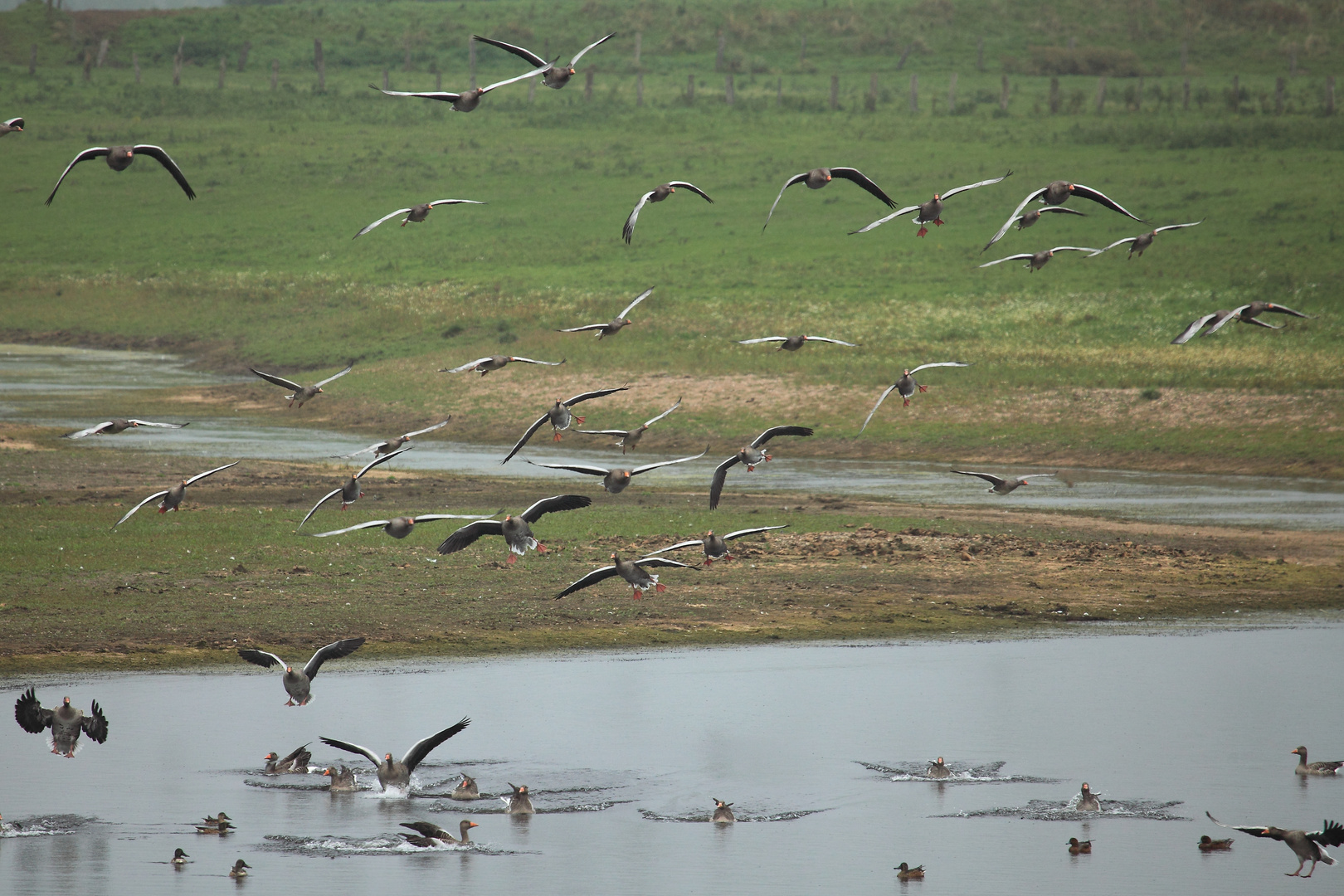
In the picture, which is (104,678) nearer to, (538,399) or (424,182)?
(538,399)

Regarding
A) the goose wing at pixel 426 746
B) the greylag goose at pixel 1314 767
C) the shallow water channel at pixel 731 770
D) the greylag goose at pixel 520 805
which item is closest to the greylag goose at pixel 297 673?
the shallow water channel at pixel 731 770

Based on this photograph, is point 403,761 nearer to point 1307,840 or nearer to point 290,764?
point 290,764

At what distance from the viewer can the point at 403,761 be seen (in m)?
15.4

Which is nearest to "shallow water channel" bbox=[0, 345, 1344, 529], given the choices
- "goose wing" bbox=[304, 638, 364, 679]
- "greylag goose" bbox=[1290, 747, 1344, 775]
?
"greylag goose" bbox=[1290, 747, 1344, 775]

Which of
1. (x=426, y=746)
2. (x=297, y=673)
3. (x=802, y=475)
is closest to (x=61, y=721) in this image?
(x=297, y=673)

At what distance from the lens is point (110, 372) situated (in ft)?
167

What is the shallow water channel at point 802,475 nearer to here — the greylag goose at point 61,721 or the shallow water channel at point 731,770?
the shallow water channel at point 731,770

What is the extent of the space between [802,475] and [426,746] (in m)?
21.8

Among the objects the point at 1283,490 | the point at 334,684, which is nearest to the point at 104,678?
the point at 334,684

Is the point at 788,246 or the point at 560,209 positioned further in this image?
the point at 560,209

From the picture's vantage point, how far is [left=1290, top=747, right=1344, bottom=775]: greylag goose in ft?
54.7

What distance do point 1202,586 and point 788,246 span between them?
35564 millimetres

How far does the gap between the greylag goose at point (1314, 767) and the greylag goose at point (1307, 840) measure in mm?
2177

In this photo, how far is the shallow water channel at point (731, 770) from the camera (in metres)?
14.2
